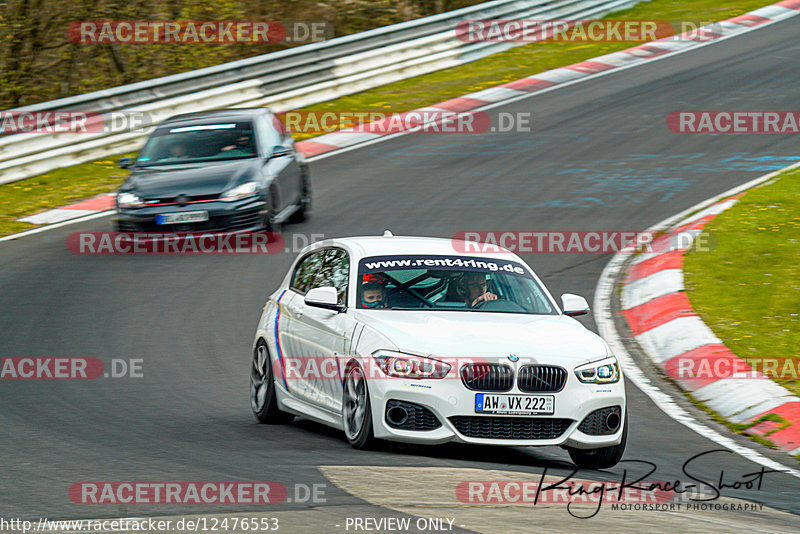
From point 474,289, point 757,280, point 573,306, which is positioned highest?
point 474,289

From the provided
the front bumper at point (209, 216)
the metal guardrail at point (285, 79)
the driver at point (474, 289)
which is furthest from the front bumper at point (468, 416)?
the metal guardrail at point (285, 79)

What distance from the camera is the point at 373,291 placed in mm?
8375

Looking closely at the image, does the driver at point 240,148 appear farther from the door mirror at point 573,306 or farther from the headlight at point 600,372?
the headlight at point 600,372

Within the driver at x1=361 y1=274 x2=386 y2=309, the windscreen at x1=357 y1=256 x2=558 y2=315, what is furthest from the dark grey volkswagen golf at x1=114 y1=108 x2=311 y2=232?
the driver at x1=361 y1=274 x2=386 y2=309

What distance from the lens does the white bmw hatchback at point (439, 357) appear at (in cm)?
732

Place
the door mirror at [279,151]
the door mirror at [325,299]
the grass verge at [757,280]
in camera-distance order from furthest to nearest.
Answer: the door mirror at [279,151], the grass verge at [757,280], the door mirror at [325,299]

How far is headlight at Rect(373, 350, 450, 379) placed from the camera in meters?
7.31

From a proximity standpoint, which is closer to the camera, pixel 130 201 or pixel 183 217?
pixel 183 217

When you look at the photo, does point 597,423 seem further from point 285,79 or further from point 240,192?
point 285,79

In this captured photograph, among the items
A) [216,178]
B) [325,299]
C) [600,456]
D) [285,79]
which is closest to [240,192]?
[216,178]

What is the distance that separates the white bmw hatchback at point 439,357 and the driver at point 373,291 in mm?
10

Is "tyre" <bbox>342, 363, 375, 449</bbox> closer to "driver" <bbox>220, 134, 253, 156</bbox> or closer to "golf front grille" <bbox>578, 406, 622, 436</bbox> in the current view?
"golf front grille" <bbox>578, 406, 622, 436</bbox>

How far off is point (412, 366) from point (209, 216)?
8.13 metres

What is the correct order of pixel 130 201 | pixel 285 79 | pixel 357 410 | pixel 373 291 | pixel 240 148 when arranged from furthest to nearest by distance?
pixel 285 79 → pixel 240 148 → pixel 130 201 → pixel 373 291 → pixel 357 410
